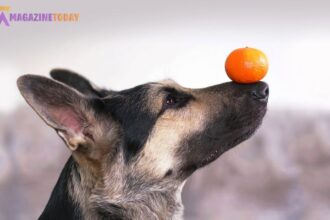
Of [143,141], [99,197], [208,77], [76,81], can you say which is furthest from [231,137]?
[208,77]

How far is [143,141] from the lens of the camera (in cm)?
225

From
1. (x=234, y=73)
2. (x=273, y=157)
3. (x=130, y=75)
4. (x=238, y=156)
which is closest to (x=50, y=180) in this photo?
(x=130, y=75)

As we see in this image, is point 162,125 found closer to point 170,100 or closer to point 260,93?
point 170,100

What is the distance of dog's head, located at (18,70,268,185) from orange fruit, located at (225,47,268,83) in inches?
1.6

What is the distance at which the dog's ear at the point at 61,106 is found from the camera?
6.54 feet

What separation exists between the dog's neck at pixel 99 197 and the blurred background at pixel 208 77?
162cm

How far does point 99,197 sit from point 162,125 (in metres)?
0.42

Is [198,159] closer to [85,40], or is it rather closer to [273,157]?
[273,157]

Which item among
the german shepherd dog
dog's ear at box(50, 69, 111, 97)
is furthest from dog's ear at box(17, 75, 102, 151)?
dog's ear at box(50, 69, 111, 97)

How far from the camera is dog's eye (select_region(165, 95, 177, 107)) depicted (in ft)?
7.57

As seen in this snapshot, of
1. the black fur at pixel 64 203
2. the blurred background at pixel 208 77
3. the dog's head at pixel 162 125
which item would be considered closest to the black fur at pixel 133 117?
the dog's head at pixel 162 125

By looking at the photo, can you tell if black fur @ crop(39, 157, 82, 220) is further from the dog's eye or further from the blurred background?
the blurred background

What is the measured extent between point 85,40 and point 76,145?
201cm

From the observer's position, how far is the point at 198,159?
2.37 metres
